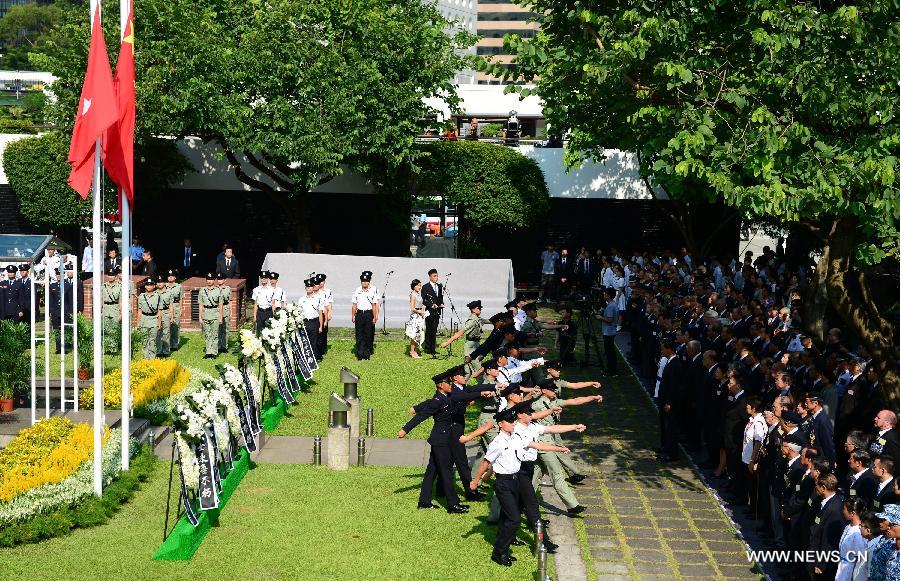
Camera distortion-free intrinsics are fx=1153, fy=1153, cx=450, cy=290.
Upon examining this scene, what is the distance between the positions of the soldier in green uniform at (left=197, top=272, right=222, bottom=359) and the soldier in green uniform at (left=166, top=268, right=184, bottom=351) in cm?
59

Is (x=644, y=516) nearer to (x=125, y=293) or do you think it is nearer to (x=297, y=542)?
(x=297, y=542)

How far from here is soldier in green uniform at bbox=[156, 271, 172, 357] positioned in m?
24.6

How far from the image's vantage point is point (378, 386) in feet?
73.5

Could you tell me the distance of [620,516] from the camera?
1473cm

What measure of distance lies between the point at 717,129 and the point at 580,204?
21.8 meters

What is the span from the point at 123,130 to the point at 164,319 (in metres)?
10.5

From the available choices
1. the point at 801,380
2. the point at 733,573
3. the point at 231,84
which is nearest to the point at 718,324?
the point at 801,380

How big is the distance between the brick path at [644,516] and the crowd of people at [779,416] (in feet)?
1.63

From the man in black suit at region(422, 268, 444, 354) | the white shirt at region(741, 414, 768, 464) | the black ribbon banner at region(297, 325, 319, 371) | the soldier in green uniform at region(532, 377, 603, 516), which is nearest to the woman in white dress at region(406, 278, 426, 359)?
the man in black suit at region(422, 268, 444, 354)

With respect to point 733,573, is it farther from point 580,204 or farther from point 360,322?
point 580,204

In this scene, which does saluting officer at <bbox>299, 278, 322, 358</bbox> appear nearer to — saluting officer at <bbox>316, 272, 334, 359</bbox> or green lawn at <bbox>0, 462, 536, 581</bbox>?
saluting officer at <bbox>316, 272, 334, 359</bbox>

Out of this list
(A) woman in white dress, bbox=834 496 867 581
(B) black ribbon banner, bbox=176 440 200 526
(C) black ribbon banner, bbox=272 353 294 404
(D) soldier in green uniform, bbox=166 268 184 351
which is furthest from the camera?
(D) soldier in green uniform, bbox=166 268 184 351

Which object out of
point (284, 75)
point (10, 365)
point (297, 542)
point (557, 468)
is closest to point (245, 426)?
point (297, 542)

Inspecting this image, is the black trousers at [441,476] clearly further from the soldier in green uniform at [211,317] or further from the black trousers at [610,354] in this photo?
the soldier in green uniform at [211,317]
